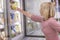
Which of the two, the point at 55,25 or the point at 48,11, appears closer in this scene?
the point at 55,25

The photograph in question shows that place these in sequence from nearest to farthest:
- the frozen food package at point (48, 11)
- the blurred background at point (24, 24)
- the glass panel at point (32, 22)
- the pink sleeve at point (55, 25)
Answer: the pink sleeve at point (55, 25) < the frozen food package at point (48, 11) < the blurred background at point (24, 24) < the glass panel at point (32, 22)

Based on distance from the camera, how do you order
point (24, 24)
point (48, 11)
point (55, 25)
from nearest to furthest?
point (55, 25), point (48, 11), point (24, 24)

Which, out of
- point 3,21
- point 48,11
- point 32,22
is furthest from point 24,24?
point 48,11

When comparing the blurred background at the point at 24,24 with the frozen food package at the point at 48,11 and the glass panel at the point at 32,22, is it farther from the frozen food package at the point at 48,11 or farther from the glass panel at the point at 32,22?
the frozen food package at the point at 48,11

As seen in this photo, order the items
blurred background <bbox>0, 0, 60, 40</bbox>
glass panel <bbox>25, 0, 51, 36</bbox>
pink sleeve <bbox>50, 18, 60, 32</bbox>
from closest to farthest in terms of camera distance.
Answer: pink sleeve <bbox>50, 18, 60, 32</bbox> < blurred background <bbox>0, 0, 60, 40</bbox> < glass panel <bbox>25, 0, 51, 36</bbox>

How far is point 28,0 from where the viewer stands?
3730 millimetres

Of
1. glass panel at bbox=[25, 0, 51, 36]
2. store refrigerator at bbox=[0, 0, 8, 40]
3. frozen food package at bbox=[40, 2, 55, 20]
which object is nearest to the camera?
frozen food package at bbox=[40, 2, 55, 20]

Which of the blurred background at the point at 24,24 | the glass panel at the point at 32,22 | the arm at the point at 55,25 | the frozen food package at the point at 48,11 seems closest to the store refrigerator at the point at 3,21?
the blurred background at the point at 24,24

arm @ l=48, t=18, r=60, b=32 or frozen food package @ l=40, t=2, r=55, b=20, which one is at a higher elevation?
frozen food package @ l=40, t=2, r=55, b=20

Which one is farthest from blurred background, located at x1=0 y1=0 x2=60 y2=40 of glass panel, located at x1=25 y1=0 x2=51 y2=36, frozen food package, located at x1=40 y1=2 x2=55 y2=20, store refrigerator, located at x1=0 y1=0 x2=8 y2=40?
frozen food package, located at x1=40 y1=2 x2=55 y2=20

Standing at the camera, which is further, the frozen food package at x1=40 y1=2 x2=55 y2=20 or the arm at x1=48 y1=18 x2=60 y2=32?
the frozen food package at x1=40 y1=2 x2=55 y2=20

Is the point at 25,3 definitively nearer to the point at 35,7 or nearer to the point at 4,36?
the point at 35,7

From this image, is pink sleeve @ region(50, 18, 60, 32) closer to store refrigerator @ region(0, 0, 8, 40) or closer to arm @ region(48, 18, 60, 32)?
arm @ region(48, 18, 60, 32)

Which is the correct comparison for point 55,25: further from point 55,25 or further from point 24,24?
point 24,24
